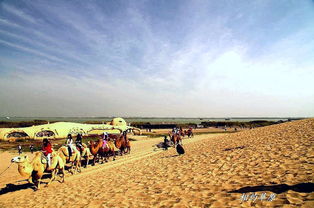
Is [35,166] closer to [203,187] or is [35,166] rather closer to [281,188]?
[203,187]

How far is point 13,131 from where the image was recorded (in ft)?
113

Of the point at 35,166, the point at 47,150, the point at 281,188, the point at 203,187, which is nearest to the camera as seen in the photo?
the point at 281,188

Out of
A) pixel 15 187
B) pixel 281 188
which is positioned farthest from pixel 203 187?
pixel 15 187

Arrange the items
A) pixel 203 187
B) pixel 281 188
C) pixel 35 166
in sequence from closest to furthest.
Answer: pixel 281 188
pixel 203 187
pixel 35 166

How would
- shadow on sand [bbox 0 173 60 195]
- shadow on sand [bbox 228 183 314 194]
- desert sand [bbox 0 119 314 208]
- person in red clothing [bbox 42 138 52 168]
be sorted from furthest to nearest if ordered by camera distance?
person in red clothing [bbox 42 138 52 168], shadow on sand [bbox 0 173 60 195], desert sand [bbox 0 119 314 208], shadow on sand [bbox 228 183 314 194]

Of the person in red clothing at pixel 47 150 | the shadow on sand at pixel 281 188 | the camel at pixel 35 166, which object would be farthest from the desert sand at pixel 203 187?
the person in red clothing at pixel 47 150

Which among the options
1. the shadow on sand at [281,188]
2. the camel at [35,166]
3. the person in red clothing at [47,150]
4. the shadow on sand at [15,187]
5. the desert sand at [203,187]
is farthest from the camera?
the person in red clothing at [47,150]

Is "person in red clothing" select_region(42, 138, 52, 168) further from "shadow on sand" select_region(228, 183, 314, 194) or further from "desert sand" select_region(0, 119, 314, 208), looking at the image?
"shadow on sand" select_region(228, 183, 314, 194)

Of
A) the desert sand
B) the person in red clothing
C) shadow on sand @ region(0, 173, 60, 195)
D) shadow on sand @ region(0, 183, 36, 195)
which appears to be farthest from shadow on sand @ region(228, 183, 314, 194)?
shadow on sand @ region(0, 183, 36, 195)

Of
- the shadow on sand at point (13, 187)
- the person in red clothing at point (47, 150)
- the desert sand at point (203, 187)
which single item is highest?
the person in red clothing at point (47, 150)

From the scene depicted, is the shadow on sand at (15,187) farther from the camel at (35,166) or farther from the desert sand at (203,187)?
the camel at (35,166)

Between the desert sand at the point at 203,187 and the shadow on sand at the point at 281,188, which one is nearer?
the shadow on sand at the point at 281,188

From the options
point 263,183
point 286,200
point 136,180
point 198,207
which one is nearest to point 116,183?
point 136,180

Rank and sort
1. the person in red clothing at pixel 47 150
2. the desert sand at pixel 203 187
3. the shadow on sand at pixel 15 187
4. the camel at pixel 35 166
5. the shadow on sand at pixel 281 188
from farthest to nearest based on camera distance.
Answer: the person in red clothing at pixel 47 150, the shadow on sand at pixel 15 187, the camel at pixel 35 166, the desert sand at pixel 203 187, the shadow on sand at pixel 281 188
